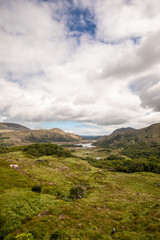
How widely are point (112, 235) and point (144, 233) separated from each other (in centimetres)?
597

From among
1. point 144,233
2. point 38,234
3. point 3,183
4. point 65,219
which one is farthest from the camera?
point 3,183

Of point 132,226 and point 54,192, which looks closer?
point 132,226

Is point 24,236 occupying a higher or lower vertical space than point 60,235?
higher

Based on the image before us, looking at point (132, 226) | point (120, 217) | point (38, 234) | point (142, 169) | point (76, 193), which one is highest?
point (38, 234)

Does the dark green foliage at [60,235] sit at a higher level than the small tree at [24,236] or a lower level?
lower

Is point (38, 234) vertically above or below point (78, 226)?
above

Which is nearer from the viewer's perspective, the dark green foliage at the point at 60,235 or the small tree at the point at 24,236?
the small tree at the point at 24,236

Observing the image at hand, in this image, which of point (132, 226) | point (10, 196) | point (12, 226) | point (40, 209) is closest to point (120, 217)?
point (132, 226)

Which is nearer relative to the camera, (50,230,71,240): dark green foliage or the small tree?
the small tree

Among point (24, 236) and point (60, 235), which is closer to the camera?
point (24, 236)

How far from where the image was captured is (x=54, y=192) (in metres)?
48.7

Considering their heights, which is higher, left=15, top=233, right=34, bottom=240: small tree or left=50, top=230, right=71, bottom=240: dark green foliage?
left=15, top=233, right=34, bottom=240: small tree

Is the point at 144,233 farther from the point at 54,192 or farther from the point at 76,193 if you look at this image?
the point at 54,192

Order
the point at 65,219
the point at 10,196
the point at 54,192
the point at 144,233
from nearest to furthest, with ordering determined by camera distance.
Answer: the point at 144,233
the point at 65,219
the point at 10,196
the point at 54,192
